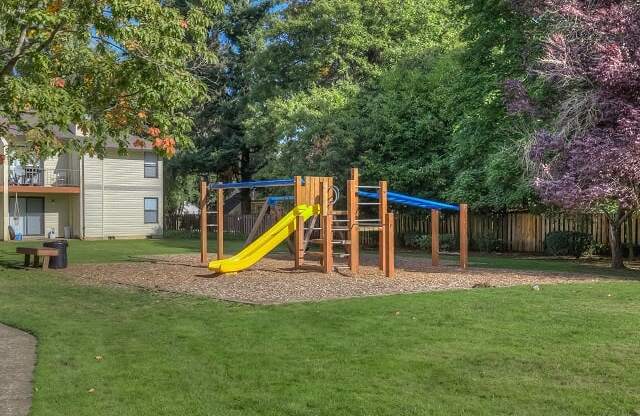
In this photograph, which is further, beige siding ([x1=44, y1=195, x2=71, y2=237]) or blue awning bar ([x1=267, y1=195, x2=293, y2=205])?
beige siding ([x1=44, y1=195, x2=71, y2=237])

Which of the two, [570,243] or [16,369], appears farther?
[570,243]

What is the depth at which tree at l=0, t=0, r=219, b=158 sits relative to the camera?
37.5ft

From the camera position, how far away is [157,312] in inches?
409

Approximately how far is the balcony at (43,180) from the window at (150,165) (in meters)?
3.98

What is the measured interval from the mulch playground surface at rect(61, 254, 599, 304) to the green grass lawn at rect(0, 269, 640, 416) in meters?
1.34

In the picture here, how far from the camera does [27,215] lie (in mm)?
36844

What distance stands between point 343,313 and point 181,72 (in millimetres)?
5591

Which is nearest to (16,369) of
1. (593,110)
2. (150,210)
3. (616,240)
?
(593,110)

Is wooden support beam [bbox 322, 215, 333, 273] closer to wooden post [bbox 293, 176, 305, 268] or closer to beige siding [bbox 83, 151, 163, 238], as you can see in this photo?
wooden post [bbox 293, 176, 305, 268]

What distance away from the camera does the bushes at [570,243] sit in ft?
75.5

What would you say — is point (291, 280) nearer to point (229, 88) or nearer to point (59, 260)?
point (59, 260)

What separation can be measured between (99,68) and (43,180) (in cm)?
2569

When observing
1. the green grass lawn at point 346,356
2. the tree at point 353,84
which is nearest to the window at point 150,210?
the tree at point 353,84

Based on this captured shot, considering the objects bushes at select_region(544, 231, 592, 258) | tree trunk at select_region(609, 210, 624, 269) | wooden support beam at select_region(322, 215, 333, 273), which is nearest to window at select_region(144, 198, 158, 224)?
bushes at select_region(544, 231, 592, 258)
